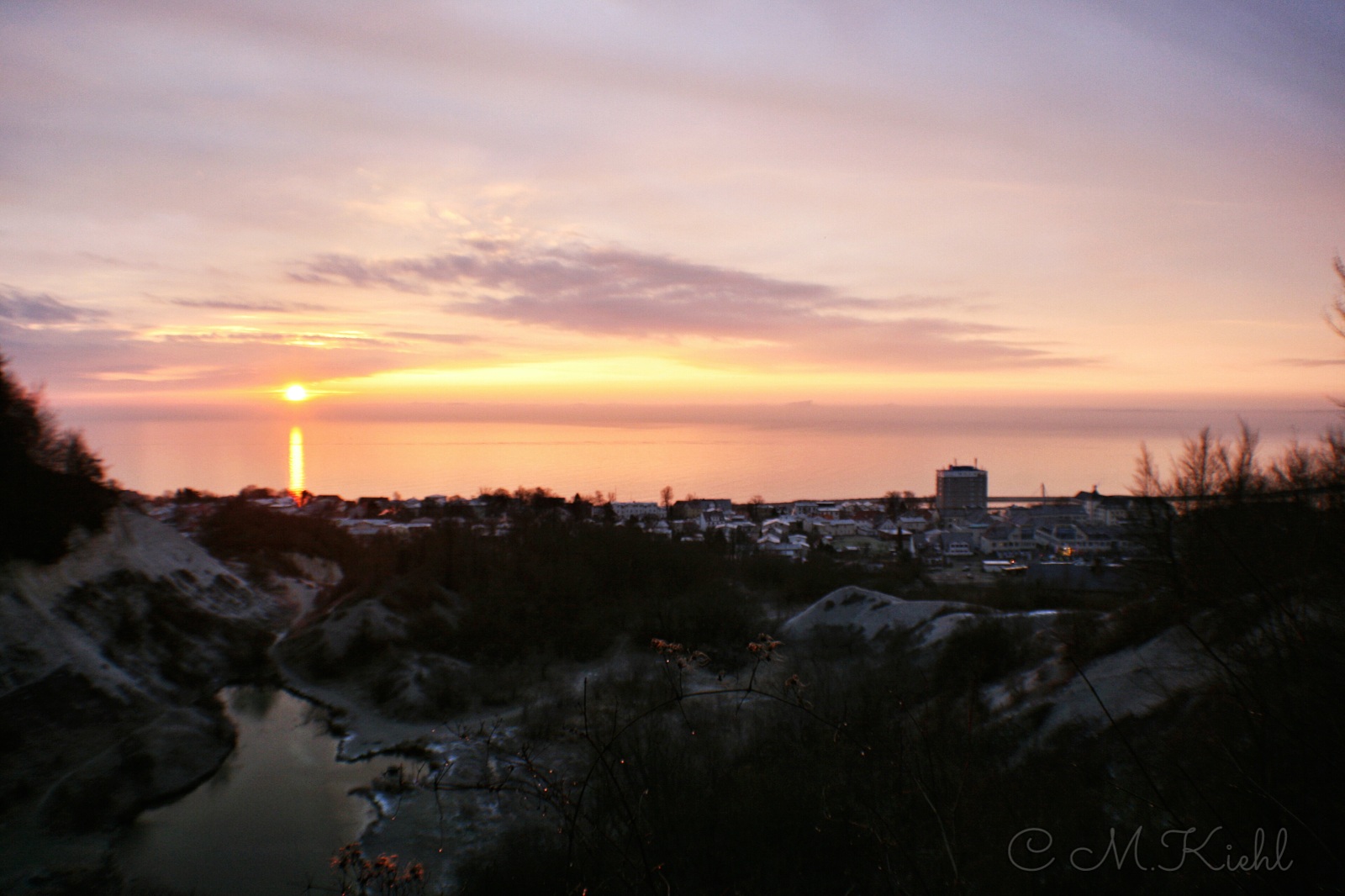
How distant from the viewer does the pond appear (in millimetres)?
8695

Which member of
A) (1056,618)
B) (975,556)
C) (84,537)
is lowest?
(975,556)

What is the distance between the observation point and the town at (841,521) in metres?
26.0

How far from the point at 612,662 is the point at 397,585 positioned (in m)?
7.26

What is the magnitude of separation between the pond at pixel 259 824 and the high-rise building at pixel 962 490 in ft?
147

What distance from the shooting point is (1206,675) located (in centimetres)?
810

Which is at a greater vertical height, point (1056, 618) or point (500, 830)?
point (1056, 618)

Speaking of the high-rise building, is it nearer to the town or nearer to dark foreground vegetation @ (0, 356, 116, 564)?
the town

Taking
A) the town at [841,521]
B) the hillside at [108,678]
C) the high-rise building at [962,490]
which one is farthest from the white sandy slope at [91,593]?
the high-rise building at [962,490]

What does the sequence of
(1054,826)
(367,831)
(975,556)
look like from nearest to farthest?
(1054,826)
(367,831)
(975,556)

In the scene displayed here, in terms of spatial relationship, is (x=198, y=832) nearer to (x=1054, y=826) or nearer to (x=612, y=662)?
(x=612, y=662)

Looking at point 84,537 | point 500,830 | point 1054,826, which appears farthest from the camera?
point 84,537

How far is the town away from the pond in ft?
38.6

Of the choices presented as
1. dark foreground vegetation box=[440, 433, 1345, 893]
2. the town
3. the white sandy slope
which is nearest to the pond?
the white sandy slope

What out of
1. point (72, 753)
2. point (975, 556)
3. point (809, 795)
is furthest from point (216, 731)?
point (975, 556)
